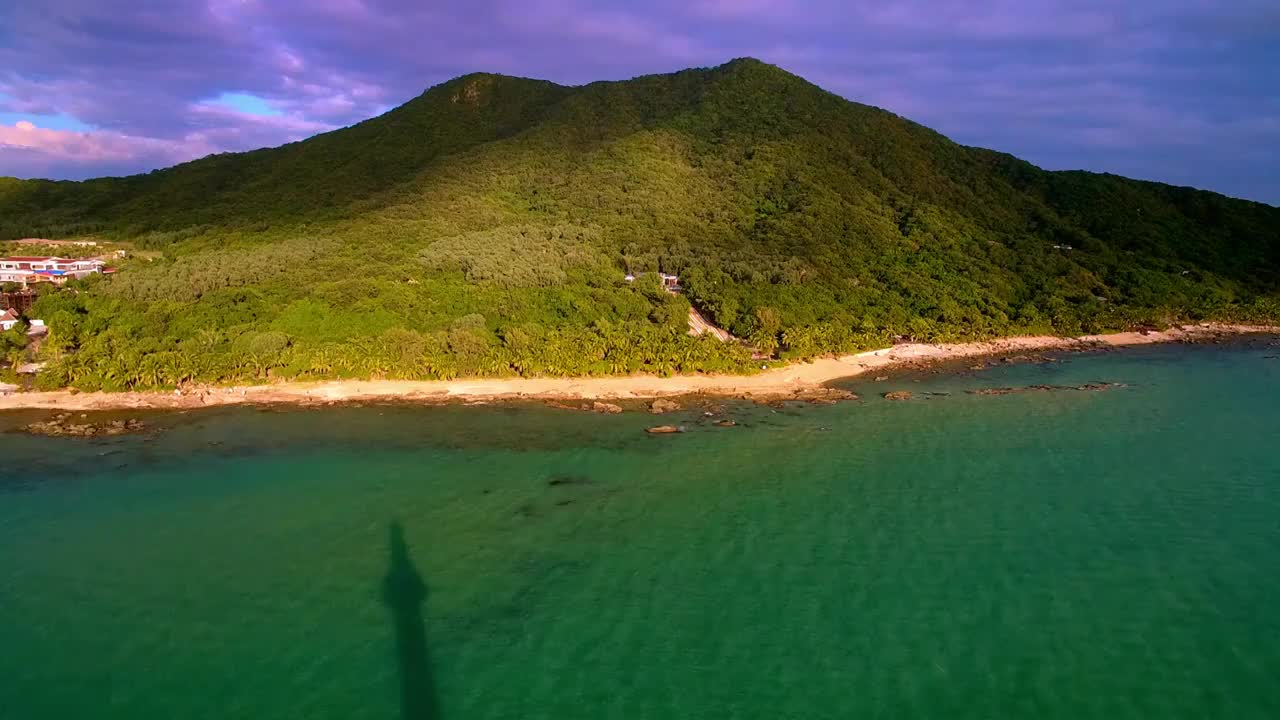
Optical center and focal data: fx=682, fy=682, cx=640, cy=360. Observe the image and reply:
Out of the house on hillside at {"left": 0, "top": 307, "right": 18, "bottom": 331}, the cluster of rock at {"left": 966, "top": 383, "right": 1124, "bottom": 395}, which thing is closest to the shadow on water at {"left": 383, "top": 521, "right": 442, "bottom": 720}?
the cluster of rock at {"left": 966, "top": 383, "right": 1124, "bottom": 395}

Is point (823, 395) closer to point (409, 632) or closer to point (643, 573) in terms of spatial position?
point (643, 573)

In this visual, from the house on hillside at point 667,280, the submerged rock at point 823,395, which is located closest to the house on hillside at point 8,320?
the house on hillside at point 667,280

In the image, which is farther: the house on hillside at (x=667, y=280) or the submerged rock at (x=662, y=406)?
the house on hillside at (x=667, y=280)

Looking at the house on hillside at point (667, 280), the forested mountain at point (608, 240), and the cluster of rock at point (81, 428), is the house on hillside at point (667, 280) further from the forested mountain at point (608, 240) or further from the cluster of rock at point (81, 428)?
the cluster of rock at point (81, 428)

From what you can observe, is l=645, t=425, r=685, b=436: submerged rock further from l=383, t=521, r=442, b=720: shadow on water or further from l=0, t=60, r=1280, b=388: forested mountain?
l=383, t=521, r=442, b=720: shadow on water

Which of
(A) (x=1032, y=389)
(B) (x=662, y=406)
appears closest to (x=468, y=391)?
(B) (x=662, y=406)
